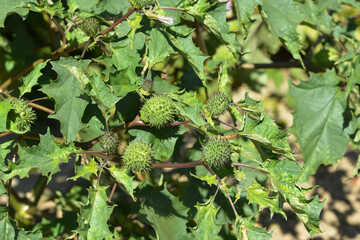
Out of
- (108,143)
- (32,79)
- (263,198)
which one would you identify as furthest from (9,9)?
(263,198)

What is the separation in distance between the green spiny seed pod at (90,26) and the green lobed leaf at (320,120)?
114 cm

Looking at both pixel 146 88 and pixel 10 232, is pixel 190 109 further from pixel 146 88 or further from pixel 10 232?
pixel 10 232

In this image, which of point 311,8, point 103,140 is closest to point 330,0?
point 311,8

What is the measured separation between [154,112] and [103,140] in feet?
0.72

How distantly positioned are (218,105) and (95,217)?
0.63 metres

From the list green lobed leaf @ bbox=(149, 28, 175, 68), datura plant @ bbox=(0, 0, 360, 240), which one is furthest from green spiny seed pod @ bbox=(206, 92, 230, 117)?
green lobed leaf @ bbox=(149, 28, 175, 68)

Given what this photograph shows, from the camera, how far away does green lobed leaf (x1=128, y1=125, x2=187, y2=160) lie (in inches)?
68.6

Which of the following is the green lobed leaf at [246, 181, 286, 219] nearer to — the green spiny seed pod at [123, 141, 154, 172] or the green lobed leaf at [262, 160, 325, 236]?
the green lobed leaf at [262, 160, 325, 236]

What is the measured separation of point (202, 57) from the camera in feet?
5.35

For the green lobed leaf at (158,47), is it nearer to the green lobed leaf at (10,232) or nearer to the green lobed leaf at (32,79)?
the green lobed leaf at (32,79)

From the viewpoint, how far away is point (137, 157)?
1.52 meters

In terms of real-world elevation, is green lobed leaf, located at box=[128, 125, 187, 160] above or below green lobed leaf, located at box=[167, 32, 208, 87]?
below

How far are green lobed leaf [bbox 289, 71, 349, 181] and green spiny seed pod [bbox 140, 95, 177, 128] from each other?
0.87 metres

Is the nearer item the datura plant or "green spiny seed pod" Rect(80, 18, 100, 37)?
the datura plant
